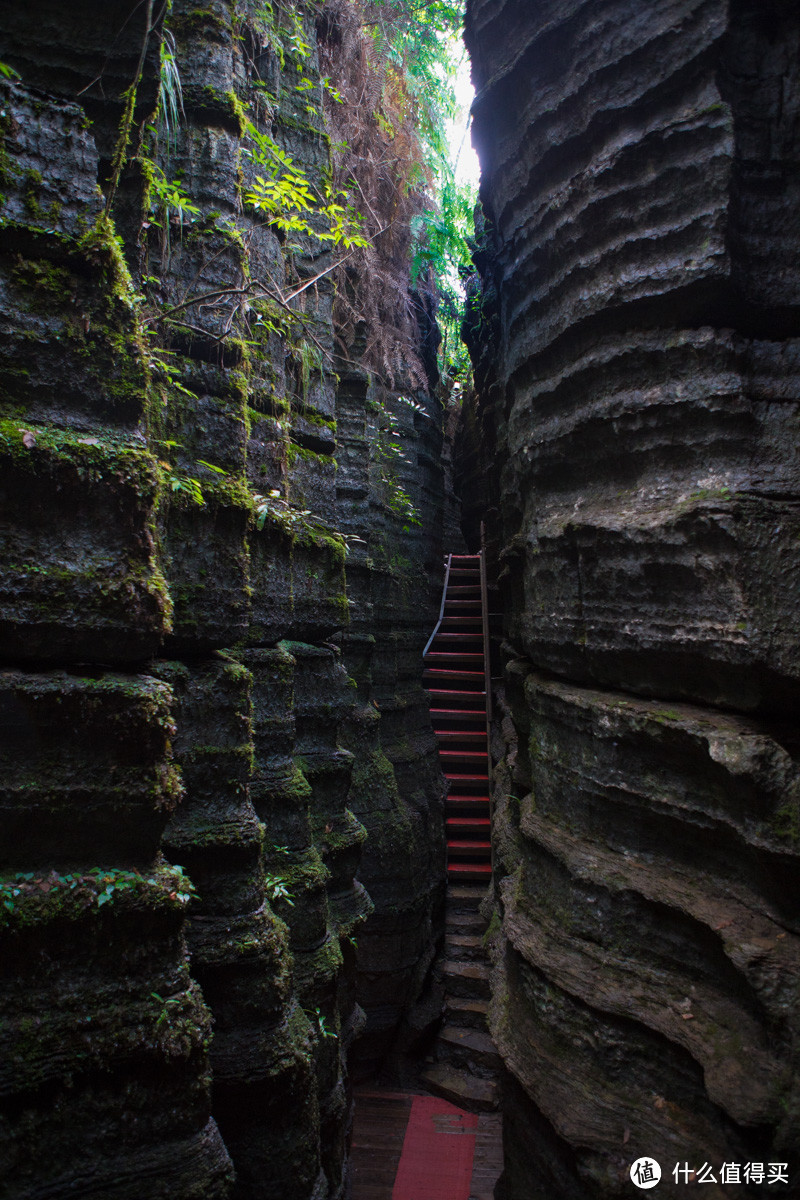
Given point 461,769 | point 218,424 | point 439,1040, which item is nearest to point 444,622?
point 461,769

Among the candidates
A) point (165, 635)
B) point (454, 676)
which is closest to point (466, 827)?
point (454, 676)

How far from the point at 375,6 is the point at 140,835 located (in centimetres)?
756

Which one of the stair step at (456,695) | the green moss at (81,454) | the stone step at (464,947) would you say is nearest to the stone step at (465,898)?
the stone step at (464,947)

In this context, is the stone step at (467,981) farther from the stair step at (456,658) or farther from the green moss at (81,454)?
the green moss at (81,454)

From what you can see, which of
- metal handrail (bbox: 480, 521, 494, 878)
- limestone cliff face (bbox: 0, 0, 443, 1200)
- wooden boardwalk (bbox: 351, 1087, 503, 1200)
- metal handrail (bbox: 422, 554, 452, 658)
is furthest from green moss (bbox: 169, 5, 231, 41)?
metal handrail (bbox: 422, 554, 452, 658)

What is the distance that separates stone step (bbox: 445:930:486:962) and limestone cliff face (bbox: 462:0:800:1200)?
436cm

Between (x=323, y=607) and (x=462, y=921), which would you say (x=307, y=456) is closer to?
(x=323, y=607)

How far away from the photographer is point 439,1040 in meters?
6.48

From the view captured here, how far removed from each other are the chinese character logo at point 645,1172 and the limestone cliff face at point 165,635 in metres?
1.09

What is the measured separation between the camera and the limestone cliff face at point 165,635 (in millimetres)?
1576

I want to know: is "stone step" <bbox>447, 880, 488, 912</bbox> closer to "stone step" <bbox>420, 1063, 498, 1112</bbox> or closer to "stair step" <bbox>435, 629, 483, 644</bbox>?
"stone step" <bbox>420, 1063, 498, 1112</bbox>

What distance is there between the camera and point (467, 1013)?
262 inches

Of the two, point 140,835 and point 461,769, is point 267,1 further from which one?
point 461,769

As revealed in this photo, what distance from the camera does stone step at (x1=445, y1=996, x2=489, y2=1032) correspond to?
21.6 feet
